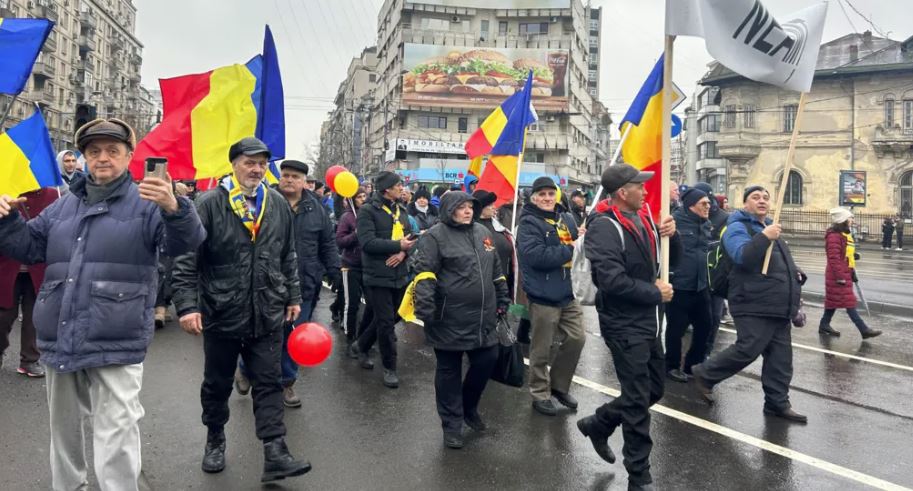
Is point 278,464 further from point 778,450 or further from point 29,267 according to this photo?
point 29,267

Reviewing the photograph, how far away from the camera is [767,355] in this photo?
18.2ft

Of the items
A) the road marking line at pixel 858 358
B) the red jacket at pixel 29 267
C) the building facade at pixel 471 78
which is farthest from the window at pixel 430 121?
the red jacket at pixel 29 267

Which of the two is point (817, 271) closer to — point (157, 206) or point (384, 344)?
point (384, 344)

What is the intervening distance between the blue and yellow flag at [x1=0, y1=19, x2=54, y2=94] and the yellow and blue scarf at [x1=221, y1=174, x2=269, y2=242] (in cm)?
204

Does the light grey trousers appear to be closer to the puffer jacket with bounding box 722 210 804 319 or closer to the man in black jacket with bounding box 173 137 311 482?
the man in black jacket with bounding box 173 137 311 482

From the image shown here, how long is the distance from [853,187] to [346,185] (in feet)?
140

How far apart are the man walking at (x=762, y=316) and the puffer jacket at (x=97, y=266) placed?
14.4 ft

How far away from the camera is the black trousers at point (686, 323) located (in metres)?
6.60

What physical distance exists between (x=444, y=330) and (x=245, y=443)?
164cm

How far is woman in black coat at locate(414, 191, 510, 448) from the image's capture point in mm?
4602

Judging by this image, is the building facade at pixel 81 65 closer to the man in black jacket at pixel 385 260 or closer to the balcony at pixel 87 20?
the balcony at pixel 87 20

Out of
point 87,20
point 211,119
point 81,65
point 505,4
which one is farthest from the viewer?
point 87,20

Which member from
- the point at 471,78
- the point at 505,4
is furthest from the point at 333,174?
the point at 505,4

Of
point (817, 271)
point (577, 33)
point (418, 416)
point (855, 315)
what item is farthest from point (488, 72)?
point (418, 416)
